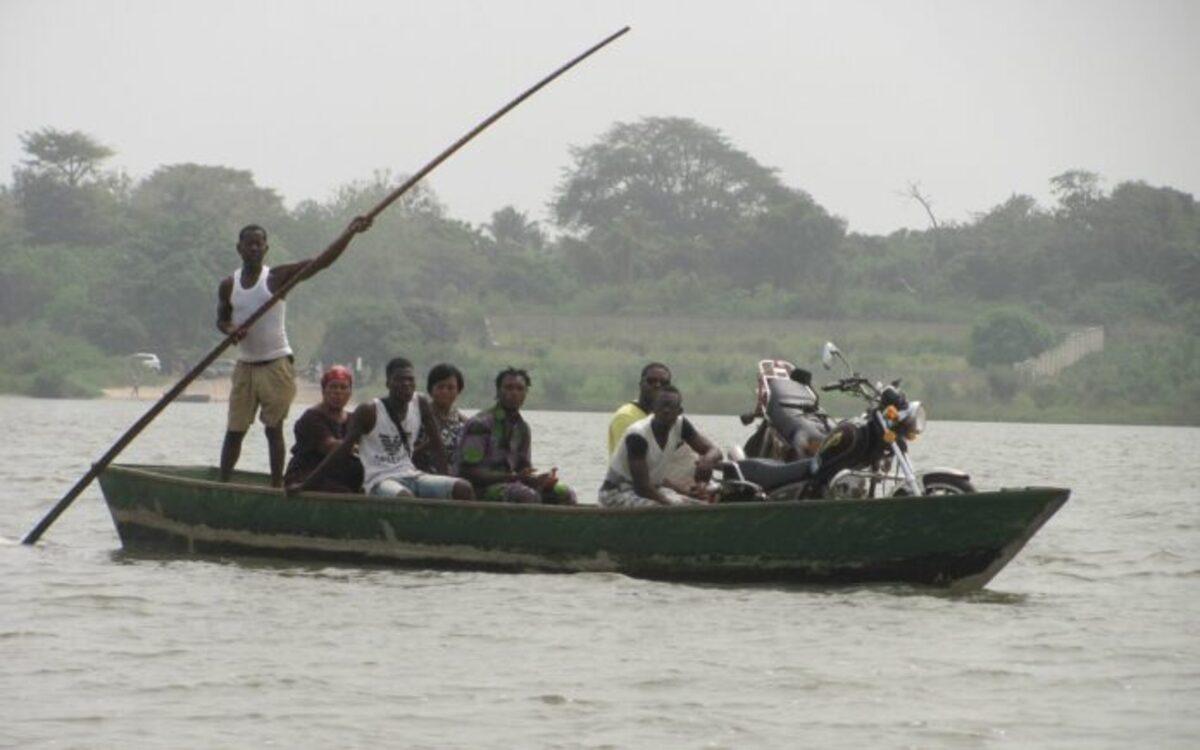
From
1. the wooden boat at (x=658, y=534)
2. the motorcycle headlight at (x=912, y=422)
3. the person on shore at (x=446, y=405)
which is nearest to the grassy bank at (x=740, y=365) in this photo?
the person on shore at (x=446, y=405)

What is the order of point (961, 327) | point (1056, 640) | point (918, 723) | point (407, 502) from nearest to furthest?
1. point (918, 723)
2. point (1056, 640)
3. point (407, 502)
4. point (961, 327)

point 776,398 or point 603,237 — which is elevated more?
point 603,237

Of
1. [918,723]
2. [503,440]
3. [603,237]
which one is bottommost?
[918,723]

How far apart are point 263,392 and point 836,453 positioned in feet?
10.3

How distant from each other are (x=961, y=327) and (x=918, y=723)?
2344 inches

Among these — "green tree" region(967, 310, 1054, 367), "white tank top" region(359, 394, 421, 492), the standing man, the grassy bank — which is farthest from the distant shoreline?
"white tank top" region(359, 394, 421, 492)

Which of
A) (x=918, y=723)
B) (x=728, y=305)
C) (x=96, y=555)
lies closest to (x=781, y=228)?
(x=728, y=305)

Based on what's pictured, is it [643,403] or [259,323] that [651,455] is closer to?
[643,403]

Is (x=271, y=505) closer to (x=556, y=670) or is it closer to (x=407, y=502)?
(x=407, y=502)

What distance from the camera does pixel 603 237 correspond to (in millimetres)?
79938

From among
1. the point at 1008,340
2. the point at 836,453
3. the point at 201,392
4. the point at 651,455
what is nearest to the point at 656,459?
the point at 651,455

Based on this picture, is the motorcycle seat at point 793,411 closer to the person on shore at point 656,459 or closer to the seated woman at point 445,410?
the person on shore at point 656,459

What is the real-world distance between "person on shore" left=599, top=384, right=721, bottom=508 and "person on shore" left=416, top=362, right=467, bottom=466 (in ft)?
2.72

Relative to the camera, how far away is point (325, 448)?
12.8 metres
